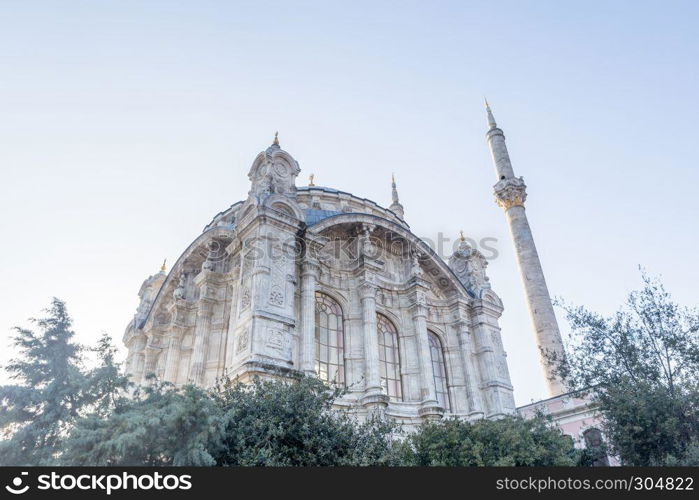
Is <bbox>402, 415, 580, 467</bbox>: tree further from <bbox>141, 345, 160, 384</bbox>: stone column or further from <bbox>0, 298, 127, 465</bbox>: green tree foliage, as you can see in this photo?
<bbox>141, 345, 160, 384</bbox>: stone column

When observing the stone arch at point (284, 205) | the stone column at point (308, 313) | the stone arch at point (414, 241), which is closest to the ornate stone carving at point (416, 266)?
the stone arch at point (414, 241)

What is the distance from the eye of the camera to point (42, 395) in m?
10.4

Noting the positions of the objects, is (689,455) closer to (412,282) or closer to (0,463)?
(412,282)

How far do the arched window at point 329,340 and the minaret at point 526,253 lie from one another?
46.6 feet

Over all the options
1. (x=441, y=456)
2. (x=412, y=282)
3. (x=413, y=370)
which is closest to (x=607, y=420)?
(x=441, y=456)

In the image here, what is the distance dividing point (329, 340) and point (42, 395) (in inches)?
343

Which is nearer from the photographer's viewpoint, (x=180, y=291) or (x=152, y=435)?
(x=152, y=435)

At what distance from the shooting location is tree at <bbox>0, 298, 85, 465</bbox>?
32.6 feet

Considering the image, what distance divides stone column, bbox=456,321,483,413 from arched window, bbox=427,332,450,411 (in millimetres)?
847

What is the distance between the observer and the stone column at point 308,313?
1472 cm

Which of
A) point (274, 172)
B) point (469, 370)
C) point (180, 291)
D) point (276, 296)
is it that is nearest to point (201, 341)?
point (180, 291)

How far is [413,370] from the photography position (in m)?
17.7

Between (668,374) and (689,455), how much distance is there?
323cm

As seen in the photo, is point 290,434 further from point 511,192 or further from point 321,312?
point 511,192
